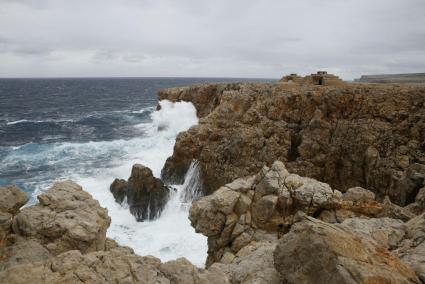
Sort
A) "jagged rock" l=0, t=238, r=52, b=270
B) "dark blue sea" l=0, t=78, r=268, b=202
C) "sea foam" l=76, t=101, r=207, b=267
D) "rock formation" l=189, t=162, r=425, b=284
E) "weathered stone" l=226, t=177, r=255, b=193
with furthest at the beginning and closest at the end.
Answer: "dark blue sea" l=0, t=78, r=268, b=202
"sea foam" l=76, t=101, r=207, b=267
"weathered stone" l=226, t=177, r=255, b=193
"jagged rock" l=0, t=238, r=52, b=270
"rock formation" l=189, t=162, r=425, b=284

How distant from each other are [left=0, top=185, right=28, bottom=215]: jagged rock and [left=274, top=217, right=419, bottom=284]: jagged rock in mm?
10576

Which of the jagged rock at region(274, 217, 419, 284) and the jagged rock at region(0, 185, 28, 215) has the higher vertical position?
the jagged rock at region(274, 217, 419, 284)

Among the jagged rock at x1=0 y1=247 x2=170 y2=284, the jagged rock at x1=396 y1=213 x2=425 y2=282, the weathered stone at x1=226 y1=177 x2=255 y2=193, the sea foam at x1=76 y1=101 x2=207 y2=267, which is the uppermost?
the jagged rock at x1=396 y1=213 x2=425 y2=282

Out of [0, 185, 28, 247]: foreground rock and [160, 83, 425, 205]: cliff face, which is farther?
[160, 83, 425, 205]: cliff face

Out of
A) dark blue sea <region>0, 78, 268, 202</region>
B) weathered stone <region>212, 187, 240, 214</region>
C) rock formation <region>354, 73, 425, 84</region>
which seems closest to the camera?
weathered stone <region>212, 187, 240, 214</region>

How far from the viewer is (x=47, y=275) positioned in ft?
30.3

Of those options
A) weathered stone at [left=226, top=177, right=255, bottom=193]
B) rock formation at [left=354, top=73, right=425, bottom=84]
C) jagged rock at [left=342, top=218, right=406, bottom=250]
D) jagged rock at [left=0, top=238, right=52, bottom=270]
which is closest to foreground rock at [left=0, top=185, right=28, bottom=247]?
jagged rock at [left=0, top=238, right=52, bottom=270]

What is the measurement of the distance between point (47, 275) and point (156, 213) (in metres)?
20.1

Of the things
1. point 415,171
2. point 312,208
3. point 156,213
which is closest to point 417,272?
point 312,208

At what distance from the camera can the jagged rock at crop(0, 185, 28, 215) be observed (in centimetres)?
1379

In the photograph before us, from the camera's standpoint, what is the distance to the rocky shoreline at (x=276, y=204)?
8.73 meters

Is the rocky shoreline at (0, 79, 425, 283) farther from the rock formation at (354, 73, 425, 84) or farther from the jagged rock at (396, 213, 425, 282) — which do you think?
the rock formation at (354, 73, 425, 84)

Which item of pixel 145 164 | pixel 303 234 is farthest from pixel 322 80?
pixel 303 234

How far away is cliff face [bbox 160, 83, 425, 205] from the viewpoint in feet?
84.9
